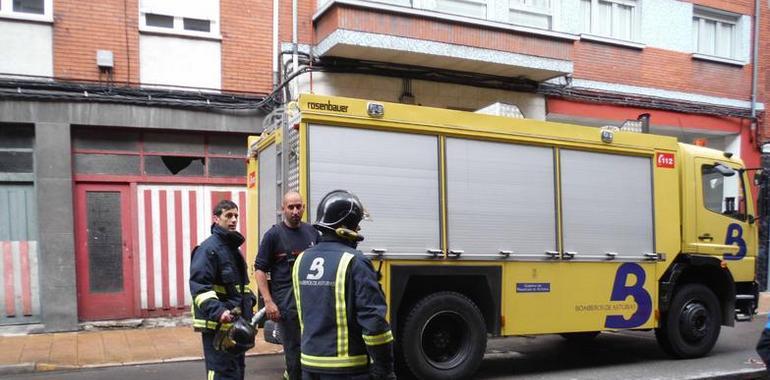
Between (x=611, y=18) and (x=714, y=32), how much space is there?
3.25m

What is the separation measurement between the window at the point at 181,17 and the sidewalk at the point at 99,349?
4.65 meters

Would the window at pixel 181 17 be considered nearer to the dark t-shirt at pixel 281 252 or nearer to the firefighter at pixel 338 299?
the dark t-shirt at pixel 281 252

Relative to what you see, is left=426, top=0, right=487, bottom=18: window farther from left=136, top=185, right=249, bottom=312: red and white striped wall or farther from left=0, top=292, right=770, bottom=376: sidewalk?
left=0, top=292, right=770, bottom=376: sidewalk

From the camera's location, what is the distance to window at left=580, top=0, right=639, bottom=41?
516 inches

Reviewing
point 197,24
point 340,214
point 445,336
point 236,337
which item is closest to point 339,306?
point 340,214

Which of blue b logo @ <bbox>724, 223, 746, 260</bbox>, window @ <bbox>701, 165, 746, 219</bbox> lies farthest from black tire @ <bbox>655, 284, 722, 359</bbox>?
window @ <bbox>701, 165, 746, 219</bbox>

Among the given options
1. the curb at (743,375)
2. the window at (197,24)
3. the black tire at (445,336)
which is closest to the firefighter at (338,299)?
the black tire at (445,336)

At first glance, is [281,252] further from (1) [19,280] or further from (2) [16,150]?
(2) [16,150]

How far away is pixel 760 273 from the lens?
14805 millimetres

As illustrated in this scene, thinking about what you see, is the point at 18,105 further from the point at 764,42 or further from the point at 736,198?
the point at 764,42

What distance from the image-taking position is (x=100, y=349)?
8.19 m

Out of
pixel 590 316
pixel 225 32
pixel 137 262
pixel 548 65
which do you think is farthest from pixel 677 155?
pixel 137 262

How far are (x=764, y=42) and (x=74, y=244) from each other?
15.4 meters

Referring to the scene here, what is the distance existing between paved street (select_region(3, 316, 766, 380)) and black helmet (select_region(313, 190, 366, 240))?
166 inches
